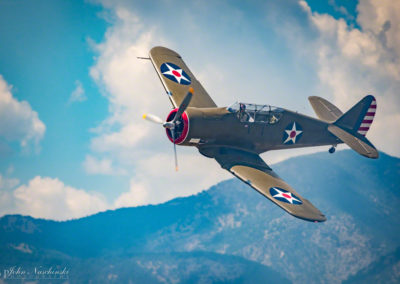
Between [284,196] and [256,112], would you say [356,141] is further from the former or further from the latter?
[284,196]

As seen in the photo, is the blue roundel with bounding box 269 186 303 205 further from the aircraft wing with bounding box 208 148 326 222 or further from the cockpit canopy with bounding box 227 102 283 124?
the cockpit canopy with bounding box 227 102 283 124

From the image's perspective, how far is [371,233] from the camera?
7854 inches

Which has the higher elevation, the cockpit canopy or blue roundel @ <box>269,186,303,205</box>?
the cockpit canopy

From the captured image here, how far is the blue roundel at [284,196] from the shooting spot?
16.2 metres

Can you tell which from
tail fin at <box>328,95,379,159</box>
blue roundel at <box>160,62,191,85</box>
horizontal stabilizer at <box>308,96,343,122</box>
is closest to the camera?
blue roundel at <box>160,62,191,85</box>

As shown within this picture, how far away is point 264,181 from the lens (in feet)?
57.8

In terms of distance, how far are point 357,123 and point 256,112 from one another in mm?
8348

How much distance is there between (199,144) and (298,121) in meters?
6.52

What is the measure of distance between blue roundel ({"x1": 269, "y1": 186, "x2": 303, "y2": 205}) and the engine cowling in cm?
497

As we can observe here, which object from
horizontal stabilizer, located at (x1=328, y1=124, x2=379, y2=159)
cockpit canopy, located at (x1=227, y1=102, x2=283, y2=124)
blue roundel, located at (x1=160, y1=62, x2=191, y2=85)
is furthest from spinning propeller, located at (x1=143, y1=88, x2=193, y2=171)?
horizontal stabilizer, located at (x1=328, y1=124, x2=379, y2=159)

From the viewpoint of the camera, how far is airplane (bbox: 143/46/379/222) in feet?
55.9

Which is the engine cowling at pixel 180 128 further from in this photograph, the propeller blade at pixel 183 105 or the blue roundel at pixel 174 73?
the blue roundel at pixel 174 73

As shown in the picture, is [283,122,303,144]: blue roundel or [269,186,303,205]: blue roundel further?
[283,122,303,144]: blue roundel

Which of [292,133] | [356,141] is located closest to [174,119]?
[292,133]
